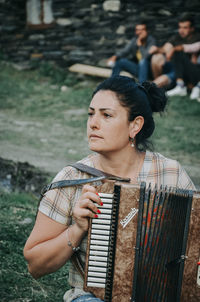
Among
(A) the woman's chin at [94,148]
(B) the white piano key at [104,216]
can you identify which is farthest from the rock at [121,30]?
(B) the white piano key at [104,216]

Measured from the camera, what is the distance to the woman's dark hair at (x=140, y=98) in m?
2.56

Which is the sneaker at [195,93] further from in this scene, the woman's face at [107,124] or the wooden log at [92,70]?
the woman's face at [107,124]

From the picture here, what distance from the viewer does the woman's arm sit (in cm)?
221

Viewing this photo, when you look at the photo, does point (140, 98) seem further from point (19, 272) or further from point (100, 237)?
point (19, 272)

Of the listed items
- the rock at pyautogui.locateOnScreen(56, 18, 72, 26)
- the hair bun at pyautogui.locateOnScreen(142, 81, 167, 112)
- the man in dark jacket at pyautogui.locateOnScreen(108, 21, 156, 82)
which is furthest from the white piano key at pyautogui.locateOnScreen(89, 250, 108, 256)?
the rock at pyautogui.locateOnScreen(56, 18, 72, 26)

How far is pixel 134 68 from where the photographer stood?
9.25 meters

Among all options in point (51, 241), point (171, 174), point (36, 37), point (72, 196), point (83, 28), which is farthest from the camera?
point (36, 37)

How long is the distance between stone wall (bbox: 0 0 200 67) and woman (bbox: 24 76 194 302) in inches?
282

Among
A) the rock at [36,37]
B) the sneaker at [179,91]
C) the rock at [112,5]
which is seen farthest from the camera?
the rock at [36,37]

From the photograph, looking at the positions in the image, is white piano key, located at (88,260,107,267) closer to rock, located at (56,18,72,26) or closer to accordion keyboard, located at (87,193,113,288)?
accordion keyboard, located at (87,193,113,288)

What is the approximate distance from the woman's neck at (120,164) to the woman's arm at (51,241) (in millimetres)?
420

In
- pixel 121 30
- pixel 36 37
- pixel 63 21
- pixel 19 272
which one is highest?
pixel 63 21

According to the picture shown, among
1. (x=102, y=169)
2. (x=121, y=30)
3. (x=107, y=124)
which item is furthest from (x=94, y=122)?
(x=121, y=30)

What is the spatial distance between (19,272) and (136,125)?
150 centimetres
